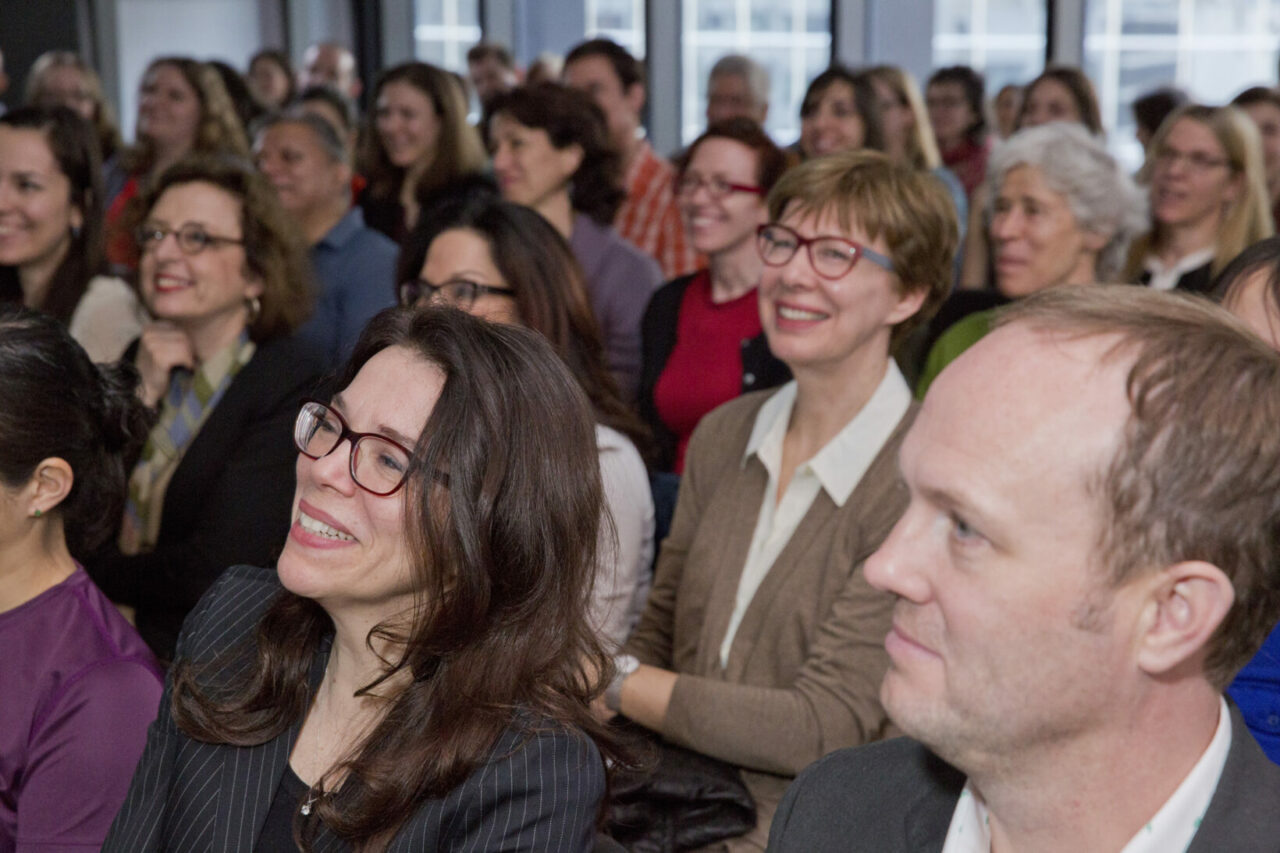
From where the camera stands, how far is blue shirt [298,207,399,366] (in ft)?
12.5

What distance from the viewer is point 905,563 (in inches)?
39.6

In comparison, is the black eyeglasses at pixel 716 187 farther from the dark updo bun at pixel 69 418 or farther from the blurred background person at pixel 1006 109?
the blurred background person at pixel 1006 109

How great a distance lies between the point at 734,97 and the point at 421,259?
329 cm

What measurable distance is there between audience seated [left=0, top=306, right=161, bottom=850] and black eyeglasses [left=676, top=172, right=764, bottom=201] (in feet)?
5.89

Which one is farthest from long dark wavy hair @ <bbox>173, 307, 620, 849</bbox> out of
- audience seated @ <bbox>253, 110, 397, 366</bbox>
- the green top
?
audience seated @ <bbox>253, 110, 397, 366</bbox>

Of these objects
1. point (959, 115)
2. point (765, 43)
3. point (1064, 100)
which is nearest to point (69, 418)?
point (1064, 100)

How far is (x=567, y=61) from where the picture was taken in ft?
→ 17.4

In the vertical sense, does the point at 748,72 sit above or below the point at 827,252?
above

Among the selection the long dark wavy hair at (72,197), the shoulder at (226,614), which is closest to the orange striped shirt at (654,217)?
the long dark wavy hair at (72,197)

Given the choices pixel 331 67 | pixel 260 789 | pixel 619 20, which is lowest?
pixel 260 789

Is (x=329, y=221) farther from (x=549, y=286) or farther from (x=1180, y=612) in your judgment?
(x=1180, y=612)

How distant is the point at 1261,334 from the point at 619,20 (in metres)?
8.56

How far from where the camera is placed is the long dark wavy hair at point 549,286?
2.58 metres

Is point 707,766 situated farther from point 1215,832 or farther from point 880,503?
point 1215,832
